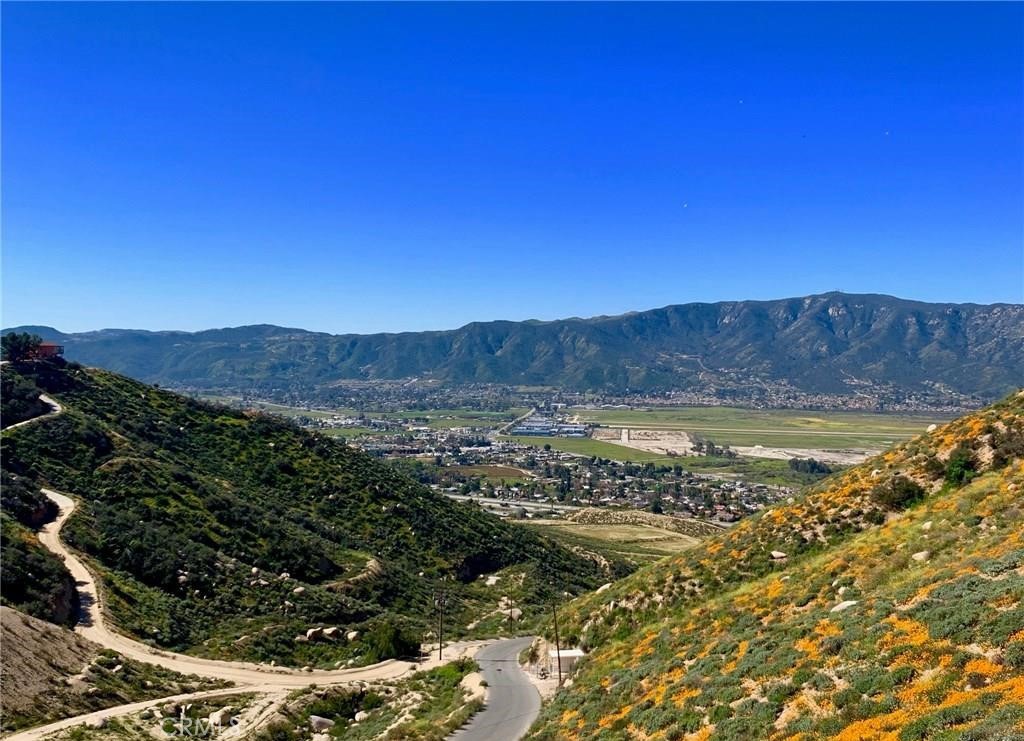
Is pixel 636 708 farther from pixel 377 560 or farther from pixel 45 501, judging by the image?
pixel 45 501

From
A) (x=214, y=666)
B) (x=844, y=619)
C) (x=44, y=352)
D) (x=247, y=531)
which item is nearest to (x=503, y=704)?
(x=844, y=619)

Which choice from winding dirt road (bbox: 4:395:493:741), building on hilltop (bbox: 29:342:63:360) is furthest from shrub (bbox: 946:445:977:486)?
building on hilltop (bbox: 29:342:63:360)

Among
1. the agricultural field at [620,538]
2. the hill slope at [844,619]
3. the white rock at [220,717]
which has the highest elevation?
the hill slope at [844,619]

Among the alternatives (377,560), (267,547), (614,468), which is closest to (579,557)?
(377,560)

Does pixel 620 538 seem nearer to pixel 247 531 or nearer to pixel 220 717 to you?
pixel 247 531

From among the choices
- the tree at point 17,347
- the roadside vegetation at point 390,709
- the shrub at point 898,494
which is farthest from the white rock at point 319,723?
the tree at point 17,347

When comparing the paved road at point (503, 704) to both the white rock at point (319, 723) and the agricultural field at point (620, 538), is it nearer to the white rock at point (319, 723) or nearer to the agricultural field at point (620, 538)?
the white rock at point (319, 723)
